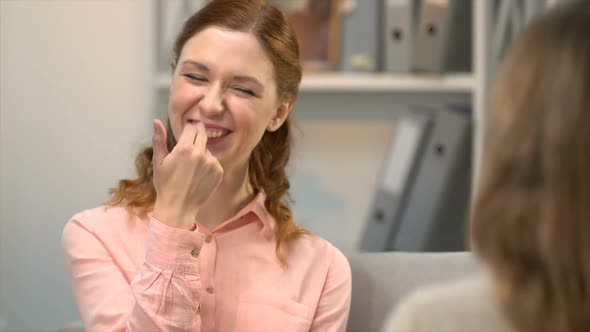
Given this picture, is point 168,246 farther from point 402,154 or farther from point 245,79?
point 402,154

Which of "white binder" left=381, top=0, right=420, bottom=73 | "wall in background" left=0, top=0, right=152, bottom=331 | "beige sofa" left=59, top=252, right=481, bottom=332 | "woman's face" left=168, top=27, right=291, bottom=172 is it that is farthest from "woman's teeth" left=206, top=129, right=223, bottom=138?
"white binder" left=381, top=0, right=420, bottom=73

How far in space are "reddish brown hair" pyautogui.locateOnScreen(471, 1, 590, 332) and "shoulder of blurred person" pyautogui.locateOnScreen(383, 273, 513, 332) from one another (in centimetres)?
8

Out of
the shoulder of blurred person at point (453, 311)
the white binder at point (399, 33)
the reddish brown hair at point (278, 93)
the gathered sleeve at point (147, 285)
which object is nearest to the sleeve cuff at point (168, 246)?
the gathered sleeve at point (147, 285)

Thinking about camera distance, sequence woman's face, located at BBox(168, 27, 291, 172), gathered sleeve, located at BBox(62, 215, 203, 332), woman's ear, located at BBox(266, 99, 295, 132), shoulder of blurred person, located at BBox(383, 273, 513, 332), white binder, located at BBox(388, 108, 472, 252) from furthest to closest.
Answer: white binder, located at BBox(388, 108, 472, 252) < woman's ear, located at BBox(266, 99, 295, 132) < woman's face, located at BBox(168, 27, 291, 172) < gathered sleeve, located at BBox(62, 215, 203, 332) < shoulder of blurred person, located at BBox(383, 273, 513, 332)

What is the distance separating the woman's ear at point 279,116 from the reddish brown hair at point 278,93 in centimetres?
1

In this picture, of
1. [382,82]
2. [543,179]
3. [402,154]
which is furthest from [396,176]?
[543,179]

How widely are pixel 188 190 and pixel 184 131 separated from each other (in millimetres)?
109

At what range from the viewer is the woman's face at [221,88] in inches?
58.2

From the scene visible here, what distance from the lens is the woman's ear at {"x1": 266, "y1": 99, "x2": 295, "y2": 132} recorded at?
161 cm

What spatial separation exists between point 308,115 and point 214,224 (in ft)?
4.36

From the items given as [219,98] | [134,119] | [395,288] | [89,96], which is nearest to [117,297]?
[219,98]

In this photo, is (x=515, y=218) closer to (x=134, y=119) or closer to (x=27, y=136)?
(x=27, y=136)

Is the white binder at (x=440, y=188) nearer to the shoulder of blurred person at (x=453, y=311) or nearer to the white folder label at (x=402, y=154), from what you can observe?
the white folder label at (x=402, y=154)

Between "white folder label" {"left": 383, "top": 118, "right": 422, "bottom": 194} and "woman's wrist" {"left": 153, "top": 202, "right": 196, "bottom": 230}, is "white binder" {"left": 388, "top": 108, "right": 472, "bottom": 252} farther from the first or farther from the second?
"woman's wrist" {"left": 153, "top": 202, "right": 196, "bottom": 230}
